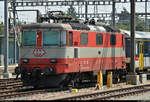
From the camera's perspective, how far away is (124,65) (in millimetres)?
23141

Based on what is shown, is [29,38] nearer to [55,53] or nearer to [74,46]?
[55,53]

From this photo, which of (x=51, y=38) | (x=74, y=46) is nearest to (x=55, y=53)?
(x=51, y=38)

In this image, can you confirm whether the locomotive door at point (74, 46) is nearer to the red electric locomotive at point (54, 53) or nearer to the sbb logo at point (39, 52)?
the red electric locomotive at point (54, 53)

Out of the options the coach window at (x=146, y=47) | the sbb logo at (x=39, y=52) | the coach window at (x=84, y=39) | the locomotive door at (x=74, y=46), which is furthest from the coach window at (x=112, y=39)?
the sbb logo at (x=39, y=52)

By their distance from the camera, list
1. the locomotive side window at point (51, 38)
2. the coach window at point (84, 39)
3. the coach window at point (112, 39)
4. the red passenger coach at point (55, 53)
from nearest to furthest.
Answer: the red passenger coach at point (55, 53) → the locomotive side window at point (51, 38) → the coach window at point (84, 39) → the coach window at point (112, 39)

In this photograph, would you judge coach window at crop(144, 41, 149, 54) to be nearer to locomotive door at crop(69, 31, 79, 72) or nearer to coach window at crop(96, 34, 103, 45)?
coach window at crop(96, 34, 103, 45)

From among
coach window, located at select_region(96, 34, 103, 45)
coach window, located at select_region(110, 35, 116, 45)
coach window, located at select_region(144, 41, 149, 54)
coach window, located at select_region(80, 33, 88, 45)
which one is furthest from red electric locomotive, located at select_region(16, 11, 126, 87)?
coach window, located at select_region(144, 41, 149, 54)

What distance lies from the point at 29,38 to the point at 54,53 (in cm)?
155

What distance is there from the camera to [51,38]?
17828mm

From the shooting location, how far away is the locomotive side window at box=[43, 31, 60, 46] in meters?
17.7

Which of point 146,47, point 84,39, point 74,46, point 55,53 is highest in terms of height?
point 84,39

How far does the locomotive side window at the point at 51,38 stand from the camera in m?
17.7

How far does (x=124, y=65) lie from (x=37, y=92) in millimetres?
7990

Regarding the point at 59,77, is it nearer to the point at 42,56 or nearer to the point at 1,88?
the point at 42,56
